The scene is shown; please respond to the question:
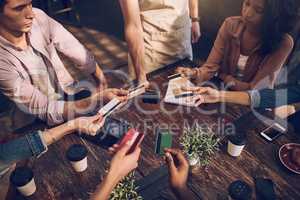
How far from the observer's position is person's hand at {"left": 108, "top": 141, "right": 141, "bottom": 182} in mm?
1552

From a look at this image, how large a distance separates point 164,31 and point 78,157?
4.95ft

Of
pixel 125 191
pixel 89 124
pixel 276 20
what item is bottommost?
pixel 125 191

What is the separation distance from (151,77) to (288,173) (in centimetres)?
131

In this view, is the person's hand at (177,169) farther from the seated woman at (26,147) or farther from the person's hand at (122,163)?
the seated woman at (26,147)

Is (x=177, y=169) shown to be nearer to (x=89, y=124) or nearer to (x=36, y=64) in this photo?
(x=89, y=124)

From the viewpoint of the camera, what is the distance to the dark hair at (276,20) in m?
2.07

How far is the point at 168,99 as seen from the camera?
2.26 m

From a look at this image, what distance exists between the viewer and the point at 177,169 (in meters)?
1.63

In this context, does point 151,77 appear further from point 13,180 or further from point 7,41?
point 13,180

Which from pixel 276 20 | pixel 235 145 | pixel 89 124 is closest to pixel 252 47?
pixel 276 20

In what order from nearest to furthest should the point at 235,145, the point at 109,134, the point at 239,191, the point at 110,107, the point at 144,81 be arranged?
the point at 239,191, the point at 235,145, the point at 109,134, the point at 110,107, the point at 144,81

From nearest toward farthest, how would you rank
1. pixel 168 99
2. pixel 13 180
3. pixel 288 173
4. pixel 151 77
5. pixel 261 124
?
pixel 13 180 → pixel 288 173 → pixel 261 124 → pixel 168 99 → pixel 151 77

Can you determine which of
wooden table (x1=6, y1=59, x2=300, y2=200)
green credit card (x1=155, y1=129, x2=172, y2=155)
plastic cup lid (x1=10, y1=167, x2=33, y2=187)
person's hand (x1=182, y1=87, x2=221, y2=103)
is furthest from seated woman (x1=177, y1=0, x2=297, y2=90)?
plastic cup lid (x1=10, y1=167, x2=33, y2=187)

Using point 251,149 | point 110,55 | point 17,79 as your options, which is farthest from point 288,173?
point 110,55
